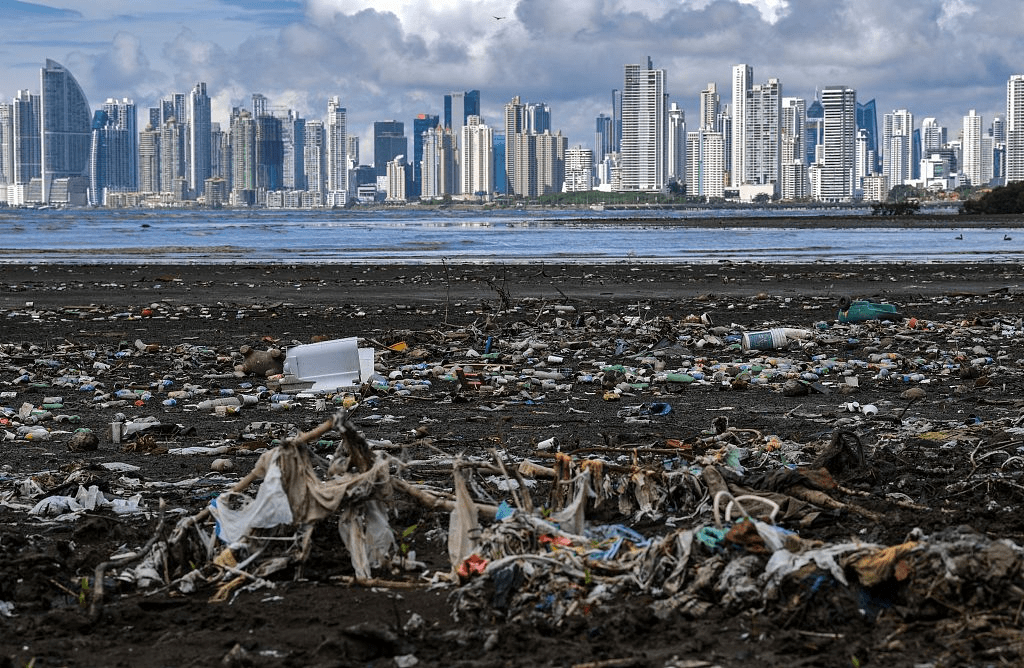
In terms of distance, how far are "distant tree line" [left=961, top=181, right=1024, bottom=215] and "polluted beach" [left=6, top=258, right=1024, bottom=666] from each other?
274ft

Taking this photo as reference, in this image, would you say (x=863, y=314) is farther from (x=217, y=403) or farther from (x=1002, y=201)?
(x=1002, y=201)

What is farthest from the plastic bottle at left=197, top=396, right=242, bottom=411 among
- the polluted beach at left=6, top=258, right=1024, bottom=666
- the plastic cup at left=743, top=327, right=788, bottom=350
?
the plastic cup at left=743, top=327, right=788, bottom=350

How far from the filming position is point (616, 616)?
4344 millimetres

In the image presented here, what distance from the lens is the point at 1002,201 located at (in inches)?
3563

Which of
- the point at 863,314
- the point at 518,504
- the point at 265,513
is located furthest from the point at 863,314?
the point at 265,513

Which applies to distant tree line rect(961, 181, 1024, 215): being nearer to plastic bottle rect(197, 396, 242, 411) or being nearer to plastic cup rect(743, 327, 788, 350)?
plastic cup rect(743, 327, 788, 350)

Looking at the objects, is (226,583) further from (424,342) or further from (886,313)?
(886,313)

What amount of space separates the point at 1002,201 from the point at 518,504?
93388 millimetres

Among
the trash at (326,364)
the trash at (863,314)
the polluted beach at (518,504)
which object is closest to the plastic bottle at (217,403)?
the polluted beach at (518,504)

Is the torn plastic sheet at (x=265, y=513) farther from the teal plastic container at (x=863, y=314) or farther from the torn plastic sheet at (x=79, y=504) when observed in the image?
the teal plastic container at (x=863, y=314)

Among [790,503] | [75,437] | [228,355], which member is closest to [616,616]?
[790,503]

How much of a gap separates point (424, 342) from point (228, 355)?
216 centimetres

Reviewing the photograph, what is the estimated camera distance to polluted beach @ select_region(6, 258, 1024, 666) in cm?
424

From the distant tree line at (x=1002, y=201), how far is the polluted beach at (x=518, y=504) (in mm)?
83427
